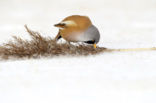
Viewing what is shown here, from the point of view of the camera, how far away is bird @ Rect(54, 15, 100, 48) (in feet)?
8.57

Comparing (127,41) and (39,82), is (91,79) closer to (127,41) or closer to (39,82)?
(39,82)

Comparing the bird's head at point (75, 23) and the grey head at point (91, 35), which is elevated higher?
the bird's head at point (75, 23)

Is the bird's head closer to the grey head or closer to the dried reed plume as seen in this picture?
the grey head

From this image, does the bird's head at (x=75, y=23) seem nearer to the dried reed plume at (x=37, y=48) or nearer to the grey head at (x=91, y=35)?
the grey head at (x=91, y=35)

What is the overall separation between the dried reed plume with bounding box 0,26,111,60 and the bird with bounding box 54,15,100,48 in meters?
0.07

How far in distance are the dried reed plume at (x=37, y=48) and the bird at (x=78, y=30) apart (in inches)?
2.7

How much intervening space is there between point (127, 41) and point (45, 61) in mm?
1215

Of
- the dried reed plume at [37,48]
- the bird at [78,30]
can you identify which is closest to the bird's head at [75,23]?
the bird at [78,30]

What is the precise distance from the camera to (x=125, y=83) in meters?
1.85

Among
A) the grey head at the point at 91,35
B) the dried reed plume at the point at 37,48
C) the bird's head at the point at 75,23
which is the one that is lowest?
the dried reed plume at the point at 37,48

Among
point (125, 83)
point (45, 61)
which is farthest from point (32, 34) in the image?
point (125, 83)

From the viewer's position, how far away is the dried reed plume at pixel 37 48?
257 cm

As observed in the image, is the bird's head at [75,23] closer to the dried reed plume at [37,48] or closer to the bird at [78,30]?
the bird at [78,30]

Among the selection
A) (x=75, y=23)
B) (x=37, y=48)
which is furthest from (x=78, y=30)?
(x=37, y=48)
